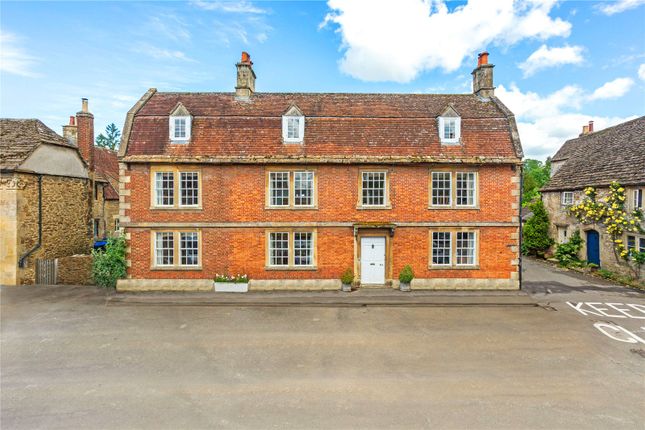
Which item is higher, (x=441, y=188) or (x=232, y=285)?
(x=441, y=188)

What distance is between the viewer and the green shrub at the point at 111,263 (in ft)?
52.6

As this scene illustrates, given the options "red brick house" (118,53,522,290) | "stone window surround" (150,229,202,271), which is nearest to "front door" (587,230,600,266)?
"red brick house" (118,53,522,290)

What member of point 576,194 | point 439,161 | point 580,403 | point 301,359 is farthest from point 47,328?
point 576,194

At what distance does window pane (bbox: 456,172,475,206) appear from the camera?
645 inches

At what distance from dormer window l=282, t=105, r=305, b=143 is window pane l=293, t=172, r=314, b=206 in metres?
1.90

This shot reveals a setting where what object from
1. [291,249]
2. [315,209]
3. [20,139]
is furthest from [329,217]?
[20,139]

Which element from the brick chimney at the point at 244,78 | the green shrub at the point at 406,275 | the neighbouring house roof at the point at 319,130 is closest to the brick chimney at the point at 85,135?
the neighbouring house roof at the point at 319,130

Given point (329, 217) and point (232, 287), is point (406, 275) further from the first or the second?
point (232, 287)

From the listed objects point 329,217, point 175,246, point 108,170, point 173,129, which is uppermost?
point 173,129

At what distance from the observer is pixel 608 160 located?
22.2m

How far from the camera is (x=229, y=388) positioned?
770cm

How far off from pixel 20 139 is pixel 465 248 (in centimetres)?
2552

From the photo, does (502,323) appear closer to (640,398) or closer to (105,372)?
(640,398)

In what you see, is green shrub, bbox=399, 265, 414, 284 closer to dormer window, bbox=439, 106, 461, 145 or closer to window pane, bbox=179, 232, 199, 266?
dormer window, bbox=439, 106, 461, 145
